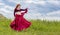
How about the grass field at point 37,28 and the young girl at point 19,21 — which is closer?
the grass field at point 37,28

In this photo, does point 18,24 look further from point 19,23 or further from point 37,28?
point 37,28

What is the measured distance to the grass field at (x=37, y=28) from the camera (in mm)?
3621

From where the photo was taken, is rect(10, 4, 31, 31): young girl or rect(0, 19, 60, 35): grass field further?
rect(10, 4, 31, 31): young girl

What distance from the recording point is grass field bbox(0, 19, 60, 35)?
3.62m

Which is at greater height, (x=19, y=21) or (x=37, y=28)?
(x=19, y=21)

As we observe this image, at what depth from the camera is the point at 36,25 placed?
3826 mm

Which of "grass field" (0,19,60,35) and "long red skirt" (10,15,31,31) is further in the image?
"long red skirt" (10,15,31,31)

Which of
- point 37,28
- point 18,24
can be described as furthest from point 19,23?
point 37,28

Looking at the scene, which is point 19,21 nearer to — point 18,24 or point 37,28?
point 18,24

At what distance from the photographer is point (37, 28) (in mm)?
3787

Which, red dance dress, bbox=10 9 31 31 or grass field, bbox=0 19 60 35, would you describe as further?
red dance dress, bbox=10 9 31 31

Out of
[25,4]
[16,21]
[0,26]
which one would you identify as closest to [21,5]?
[25,4]

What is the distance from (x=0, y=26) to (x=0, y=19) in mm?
162

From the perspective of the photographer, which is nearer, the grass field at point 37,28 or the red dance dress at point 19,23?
the grass field at point 37,28
